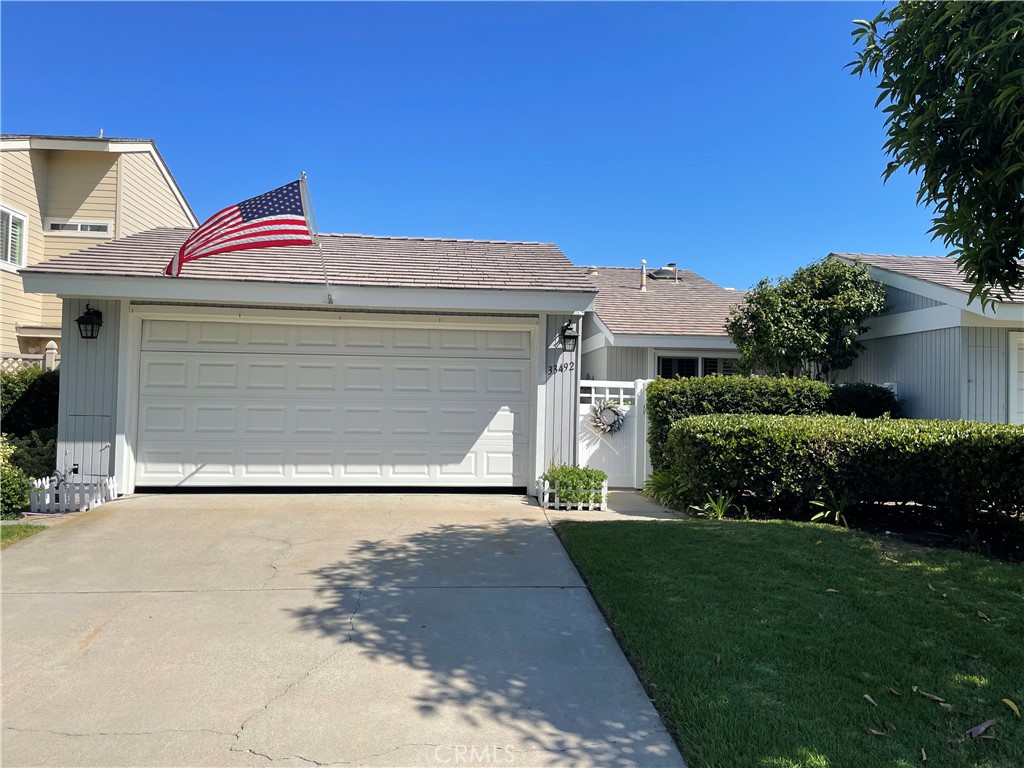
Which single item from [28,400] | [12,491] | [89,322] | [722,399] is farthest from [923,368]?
[28,400]

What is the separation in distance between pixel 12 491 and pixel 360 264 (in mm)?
5060

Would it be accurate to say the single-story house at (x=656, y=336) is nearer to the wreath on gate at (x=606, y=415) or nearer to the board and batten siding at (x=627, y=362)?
the board and batten siding at (x=627, y=362)

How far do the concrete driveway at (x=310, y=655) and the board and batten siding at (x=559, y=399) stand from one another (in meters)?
2.41

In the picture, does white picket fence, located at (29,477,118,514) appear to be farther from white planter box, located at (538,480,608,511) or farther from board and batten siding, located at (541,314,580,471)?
board and batten siding, located at (541,314,580,471)

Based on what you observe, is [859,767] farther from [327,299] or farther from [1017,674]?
[327,299]

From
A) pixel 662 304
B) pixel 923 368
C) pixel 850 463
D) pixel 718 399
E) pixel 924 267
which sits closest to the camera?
pixel 850 463

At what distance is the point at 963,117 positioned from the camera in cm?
375

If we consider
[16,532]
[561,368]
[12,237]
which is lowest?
[16,532]

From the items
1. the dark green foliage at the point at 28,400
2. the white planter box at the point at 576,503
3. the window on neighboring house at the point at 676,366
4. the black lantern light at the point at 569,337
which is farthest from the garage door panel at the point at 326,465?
the window on neighboring house at the point at 676,366

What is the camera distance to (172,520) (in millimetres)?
7211

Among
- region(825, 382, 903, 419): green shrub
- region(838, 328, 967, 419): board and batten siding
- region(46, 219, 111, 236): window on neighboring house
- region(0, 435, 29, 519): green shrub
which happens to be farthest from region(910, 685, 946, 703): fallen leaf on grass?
region(46, 219, 111, 236): window on neighboring house

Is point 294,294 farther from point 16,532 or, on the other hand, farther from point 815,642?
point 815,642

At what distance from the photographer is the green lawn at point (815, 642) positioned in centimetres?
290

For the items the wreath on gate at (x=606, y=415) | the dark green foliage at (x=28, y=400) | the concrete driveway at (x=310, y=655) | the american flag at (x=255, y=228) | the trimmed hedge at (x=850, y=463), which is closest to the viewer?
the concrete driveway at (x=310, y=655)
